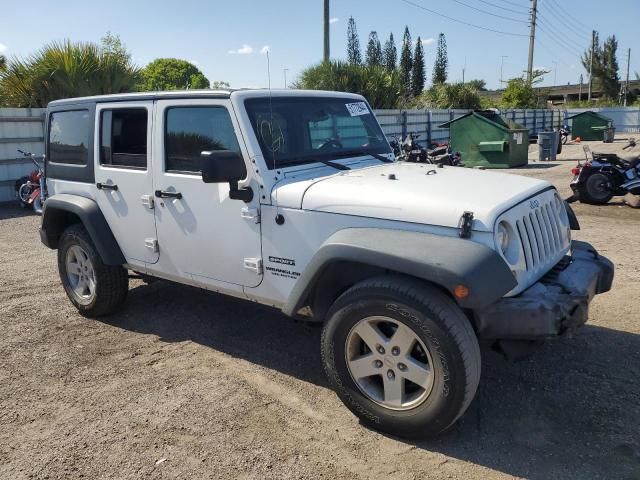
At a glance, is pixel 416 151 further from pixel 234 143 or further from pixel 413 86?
pixel 413 86

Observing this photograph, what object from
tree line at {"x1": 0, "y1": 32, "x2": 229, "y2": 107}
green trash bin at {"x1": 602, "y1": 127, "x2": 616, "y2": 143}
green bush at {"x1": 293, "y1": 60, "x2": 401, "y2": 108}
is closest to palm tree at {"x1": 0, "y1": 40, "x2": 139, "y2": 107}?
tree line at {"x1": 0, "y1": 32, "x2": 229, "y2": 107}

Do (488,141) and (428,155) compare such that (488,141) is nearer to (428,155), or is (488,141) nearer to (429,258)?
(428,155)

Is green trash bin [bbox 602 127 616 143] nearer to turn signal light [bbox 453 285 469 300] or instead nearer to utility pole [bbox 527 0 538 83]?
utility pole [bbox 527 0 538 83]

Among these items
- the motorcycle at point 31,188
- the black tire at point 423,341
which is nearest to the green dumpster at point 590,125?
the motorcycle at point 31,188

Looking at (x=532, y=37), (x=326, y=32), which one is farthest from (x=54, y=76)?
(x=532, y=37)

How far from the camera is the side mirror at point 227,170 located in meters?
3.49

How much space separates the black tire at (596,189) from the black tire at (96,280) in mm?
8904

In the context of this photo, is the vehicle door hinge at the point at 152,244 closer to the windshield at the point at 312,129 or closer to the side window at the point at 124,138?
the side window at the point at 124,138

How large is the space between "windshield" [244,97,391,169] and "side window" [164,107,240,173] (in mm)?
226

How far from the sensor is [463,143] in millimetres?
18266

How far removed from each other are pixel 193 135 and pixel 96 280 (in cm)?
179

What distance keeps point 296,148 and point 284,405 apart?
1.75m

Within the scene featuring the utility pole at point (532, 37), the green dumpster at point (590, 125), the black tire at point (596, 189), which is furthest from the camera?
the utility pole at point (532, 37)

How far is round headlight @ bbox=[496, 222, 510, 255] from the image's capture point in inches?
122
